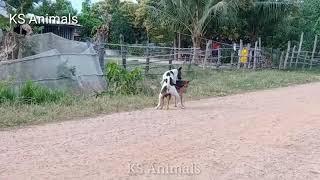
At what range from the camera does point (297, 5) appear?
91.2 ft

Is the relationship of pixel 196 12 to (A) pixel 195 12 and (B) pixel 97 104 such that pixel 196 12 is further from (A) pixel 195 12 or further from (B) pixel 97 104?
(B) pixel 97 104

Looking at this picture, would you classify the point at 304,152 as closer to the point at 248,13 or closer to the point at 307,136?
the point at 307,136

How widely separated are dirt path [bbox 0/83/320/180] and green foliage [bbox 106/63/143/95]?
234cm

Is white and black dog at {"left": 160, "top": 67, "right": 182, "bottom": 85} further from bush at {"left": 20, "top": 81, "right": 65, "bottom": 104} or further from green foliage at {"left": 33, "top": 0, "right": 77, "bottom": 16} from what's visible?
green foliage at {"left": 33, "top": 0, "right": 77, "bottom": 16}

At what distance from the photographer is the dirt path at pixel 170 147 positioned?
17.8 feet

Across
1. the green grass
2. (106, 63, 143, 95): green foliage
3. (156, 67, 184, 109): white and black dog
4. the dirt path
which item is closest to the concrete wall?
(106, 63, 143, 95): green foliage

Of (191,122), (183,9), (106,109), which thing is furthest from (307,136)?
(183,9)

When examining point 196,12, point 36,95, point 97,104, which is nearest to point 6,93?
point 36,95

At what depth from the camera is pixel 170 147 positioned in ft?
21.8

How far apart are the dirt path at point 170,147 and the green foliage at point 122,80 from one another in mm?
2344

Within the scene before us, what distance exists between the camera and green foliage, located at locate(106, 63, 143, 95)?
1226cm

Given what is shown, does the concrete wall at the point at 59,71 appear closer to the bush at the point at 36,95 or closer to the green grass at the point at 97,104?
the bush at the point at 36,95

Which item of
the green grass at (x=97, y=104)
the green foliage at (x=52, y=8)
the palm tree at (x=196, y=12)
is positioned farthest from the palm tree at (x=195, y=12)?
the green grass at (x=97, y=104)

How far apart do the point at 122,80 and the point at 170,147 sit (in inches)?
230
